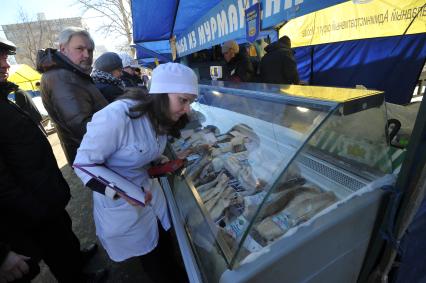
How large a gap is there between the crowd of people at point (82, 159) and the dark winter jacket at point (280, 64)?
2.41 metres

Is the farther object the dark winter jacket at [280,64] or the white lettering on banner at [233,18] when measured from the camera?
the dark winter jacket at [280,64]

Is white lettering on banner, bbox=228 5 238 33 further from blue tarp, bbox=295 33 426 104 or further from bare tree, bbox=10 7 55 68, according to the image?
bare tree, bbox=10 7 55 68

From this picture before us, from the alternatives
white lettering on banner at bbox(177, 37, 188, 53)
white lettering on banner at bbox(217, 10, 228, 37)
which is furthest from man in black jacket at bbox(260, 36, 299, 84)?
white lettering on banner at bbox(177, 37, 188, 53)

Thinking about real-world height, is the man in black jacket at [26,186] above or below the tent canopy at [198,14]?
below

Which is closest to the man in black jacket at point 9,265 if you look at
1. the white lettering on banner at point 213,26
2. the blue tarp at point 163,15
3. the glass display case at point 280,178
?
the glass display case at point 280,178

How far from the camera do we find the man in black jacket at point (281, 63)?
3.49 metres

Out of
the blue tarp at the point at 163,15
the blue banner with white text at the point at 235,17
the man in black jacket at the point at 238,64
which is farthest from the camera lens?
the man in black jacket at the point at 238,64

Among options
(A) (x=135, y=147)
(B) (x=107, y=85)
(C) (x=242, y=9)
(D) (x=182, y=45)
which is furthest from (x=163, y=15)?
(A) (x=135, y=147)

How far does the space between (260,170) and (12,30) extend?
4434cm

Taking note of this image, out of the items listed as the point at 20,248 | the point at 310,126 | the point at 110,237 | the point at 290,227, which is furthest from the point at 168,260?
the point at 310,126

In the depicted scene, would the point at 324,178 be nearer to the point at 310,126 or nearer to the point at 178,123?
the point at 310,126

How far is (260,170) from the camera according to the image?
→ 1.47 meters

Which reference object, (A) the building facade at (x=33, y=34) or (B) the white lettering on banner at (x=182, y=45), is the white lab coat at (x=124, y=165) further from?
(A) the building facade at (x=33, y=34)

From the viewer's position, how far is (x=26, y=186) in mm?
1604
